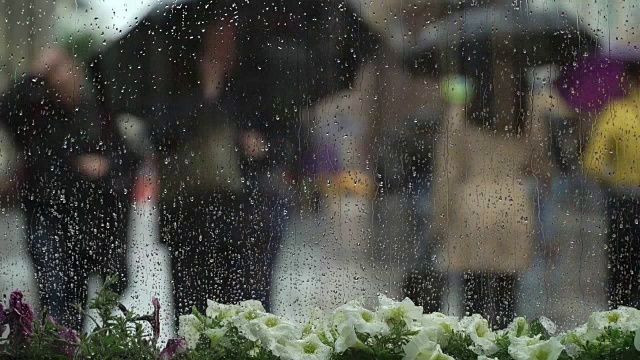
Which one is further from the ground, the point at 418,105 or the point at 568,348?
the point at 418,105

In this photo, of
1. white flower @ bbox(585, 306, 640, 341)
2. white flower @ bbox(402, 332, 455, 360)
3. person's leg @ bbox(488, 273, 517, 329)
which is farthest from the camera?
person's leg @ bbox(488, 273, 517, 329)

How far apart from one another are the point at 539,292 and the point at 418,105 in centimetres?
46

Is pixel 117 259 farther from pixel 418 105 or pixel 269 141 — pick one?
pixel 418 105

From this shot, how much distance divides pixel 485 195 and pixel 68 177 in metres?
0.87

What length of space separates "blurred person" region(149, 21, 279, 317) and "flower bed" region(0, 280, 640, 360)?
14.5 inches

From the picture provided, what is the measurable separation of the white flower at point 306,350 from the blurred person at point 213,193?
0.48 m

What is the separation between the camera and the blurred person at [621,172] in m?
1.55

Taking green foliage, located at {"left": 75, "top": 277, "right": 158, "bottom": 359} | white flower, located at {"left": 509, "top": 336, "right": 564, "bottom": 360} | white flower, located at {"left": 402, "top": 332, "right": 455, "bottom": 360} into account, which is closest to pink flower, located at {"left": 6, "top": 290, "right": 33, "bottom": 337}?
green foliage, located at {"left": 75, "top": 277, "right": 158, "bottom": 359}

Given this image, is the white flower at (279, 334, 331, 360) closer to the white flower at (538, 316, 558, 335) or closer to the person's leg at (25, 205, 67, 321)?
the white flower at (538, 316, 558, 335)

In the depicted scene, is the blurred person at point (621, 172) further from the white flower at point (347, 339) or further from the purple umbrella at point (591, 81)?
the white flower at point (347, 339)

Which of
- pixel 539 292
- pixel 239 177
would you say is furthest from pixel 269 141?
pixel 539 292

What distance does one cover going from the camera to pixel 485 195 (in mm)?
1567

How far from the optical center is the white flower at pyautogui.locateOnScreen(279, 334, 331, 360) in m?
1.10

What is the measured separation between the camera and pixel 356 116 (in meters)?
1.57
